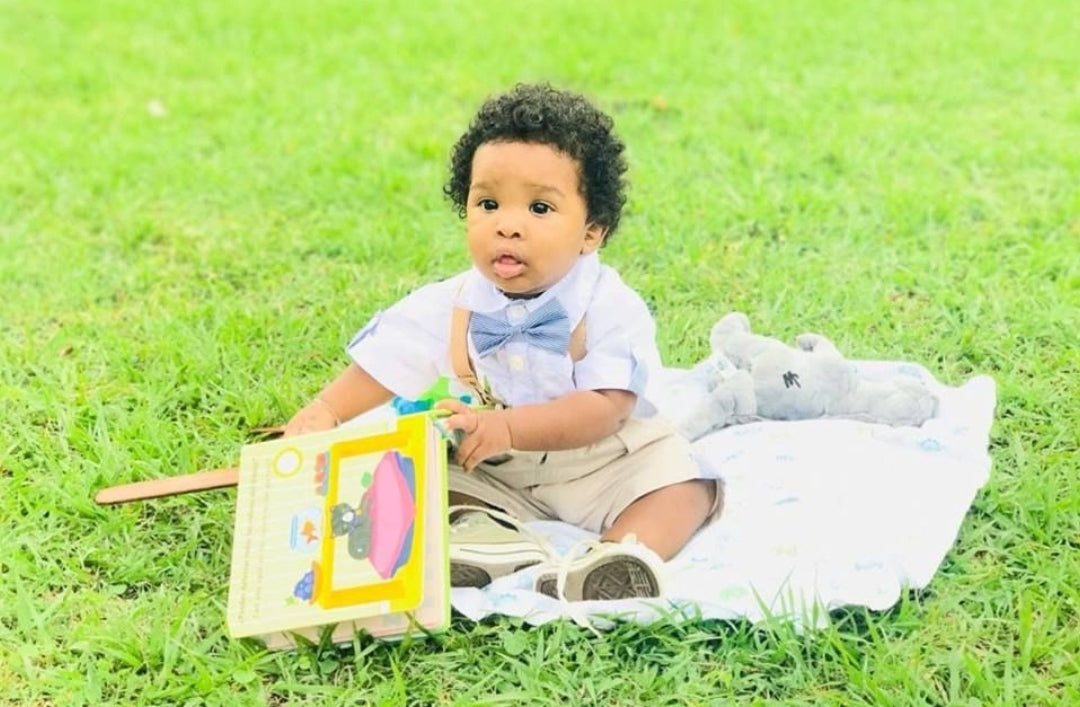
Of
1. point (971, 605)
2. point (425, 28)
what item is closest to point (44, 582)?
point (971, 605)

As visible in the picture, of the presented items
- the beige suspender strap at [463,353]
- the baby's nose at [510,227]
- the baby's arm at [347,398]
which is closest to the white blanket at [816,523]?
the beige suspender strap at [463,353]

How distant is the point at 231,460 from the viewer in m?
2.63

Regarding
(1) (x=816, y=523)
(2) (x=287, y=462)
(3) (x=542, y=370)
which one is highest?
(3) (x=542, y=370)

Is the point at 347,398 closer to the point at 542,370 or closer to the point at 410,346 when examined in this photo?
the point at 410,346

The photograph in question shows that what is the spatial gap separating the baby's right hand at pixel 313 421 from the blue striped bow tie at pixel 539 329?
14.0 inches

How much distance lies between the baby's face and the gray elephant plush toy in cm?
62

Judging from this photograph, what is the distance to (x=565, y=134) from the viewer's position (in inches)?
84.8

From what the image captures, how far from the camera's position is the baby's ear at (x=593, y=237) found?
7.45ft

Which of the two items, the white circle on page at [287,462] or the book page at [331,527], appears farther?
the white circle on page at [287,462]

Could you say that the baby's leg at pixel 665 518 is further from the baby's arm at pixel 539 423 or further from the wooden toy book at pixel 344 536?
the wooden toy book at pixel 344 536

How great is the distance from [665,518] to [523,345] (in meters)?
0.41

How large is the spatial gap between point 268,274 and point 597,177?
5.03 ft

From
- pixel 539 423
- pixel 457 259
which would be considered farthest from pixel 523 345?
pixel 457 259

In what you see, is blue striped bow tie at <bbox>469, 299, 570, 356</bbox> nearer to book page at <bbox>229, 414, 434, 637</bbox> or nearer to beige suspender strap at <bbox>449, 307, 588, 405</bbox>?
beige suspender strap at <bbox>449, 307, 588, 405</bbox>
